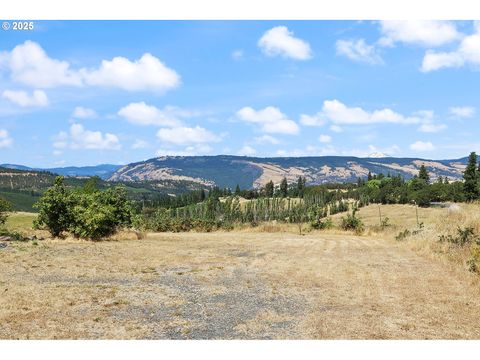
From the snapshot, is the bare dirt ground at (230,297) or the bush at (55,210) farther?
the bush at (55,210)

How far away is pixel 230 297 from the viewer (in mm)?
16875

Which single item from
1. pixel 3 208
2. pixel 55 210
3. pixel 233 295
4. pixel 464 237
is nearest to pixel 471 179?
pixel 464 237

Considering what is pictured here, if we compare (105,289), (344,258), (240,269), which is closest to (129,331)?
(105,289)

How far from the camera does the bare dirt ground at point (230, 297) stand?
12.4m

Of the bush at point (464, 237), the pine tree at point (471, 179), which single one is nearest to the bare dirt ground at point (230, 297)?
the bush at point (464, 237)

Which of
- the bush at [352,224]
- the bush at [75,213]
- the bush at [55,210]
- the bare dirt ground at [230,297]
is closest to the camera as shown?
the bare dirt ground at [230,297]

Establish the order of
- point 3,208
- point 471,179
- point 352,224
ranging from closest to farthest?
point 3,208 → point 352,224 → point 471,179

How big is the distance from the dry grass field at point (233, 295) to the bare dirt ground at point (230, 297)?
38mm

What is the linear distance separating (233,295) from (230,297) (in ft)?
1.33

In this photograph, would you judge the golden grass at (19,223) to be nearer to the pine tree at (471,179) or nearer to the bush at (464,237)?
the bush at (464,237)

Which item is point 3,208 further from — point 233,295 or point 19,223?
point 19,223

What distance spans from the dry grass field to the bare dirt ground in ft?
0.12

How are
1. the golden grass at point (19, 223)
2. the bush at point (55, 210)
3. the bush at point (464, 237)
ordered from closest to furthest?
the bush at point (464, 237) < the bush at point (55, 210) < the golden grass at point (19, 223)

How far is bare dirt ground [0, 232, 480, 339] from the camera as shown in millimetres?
12398
